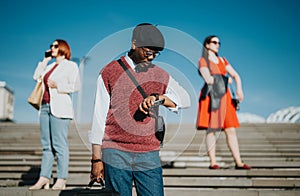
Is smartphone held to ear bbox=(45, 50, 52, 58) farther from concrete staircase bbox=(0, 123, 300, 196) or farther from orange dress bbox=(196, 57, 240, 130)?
orange dress bbox=(196, 57, 240, 130)

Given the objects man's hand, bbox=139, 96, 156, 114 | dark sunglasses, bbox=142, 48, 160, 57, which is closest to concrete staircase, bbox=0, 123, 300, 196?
man's hand, bbox=139, 96, 156, 114

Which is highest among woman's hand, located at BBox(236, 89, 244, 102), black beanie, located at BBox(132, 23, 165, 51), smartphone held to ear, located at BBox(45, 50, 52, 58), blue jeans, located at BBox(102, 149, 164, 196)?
smartphone held to ear, located at BBox(45, 50, 52, 58)

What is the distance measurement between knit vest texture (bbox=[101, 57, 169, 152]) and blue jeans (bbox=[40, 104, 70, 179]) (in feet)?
6.97

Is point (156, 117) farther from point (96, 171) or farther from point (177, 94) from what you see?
point (96, 171)

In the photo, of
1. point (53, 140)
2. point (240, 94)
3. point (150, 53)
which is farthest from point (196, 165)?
point (150, 53)

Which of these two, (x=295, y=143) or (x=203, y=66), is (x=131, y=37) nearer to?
(x=203, y=66)

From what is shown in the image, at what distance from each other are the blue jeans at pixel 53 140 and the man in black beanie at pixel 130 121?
2123 millimetres

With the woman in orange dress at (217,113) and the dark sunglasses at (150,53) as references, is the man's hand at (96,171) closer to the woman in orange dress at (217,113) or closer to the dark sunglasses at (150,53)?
the dark sunglasses at (150,53)

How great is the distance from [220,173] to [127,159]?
2.97m

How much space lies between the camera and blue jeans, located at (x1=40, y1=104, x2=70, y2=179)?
4395 millimetres

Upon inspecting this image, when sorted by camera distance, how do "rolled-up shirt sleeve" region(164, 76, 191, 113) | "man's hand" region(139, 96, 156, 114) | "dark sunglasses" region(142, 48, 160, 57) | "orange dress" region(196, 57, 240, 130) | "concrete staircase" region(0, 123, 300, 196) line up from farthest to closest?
"orange dress" region(196, 57, 240, 130) → "concrete staircase" region(0, 123, 300, 196) → "rolled-up shirt sleeve" region(164, 76, 191, 113) → "dark sunglasses" region(142, 48, 160, 57) → "man's hand" region(139, 96, 156, 114)

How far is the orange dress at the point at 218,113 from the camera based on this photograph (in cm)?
516

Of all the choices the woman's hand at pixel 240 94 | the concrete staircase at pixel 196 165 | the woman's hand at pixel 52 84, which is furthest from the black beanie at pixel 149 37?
the woman's hand at pixel 240 94

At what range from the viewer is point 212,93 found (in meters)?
5.17
